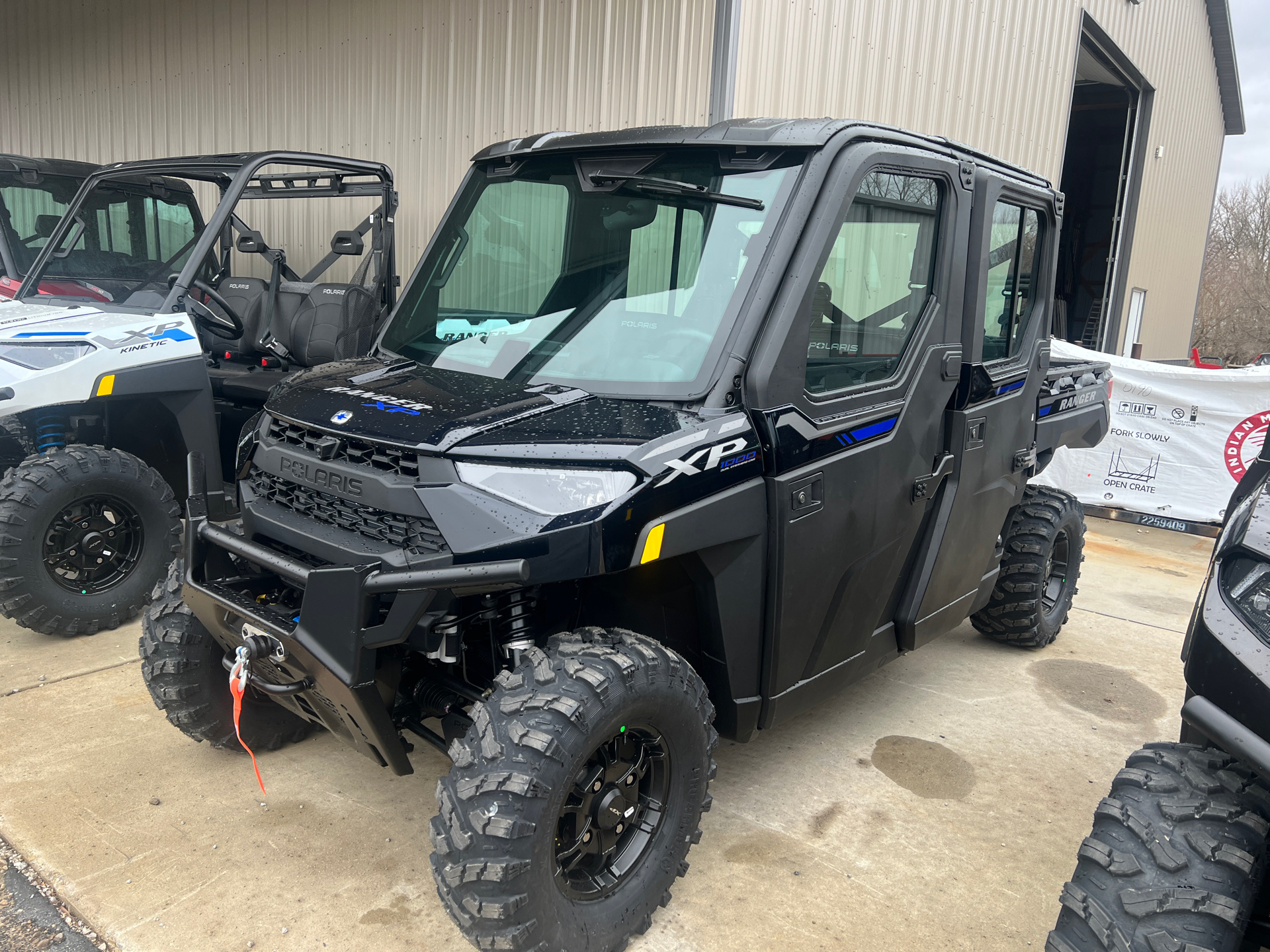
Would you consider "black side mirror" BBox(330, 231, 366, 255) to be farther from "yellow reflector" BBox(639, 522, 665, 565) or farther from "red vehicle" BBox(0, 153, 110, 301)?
"yellow reflector" BBox(639, 522, 665, 565)

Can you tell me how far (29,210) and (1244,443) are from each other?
9552mm

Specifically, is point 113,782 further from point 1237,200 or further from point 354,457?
point 1237,200

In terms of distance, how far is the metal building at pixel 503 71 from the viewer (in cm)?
567

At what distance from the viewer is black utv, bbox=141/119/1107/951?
2.17 metres

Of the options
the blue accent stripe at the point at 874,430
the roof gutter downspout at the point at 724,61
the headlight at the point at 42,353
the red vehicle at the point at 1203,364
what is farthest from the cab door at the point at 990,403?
the red vehicle at the point at 1203,364

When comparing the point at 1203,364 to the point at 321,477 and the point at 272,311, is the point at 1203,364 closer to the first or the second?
the point at 272,311

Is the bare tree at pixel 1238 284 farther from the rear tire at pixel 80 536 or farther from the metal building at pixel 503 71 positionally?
the rear tire at pixel 80 536

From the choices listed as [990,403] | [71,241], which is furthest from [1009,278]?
[71,241]

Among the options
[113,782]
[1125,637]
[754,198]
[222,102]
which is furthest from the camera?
[222,102]

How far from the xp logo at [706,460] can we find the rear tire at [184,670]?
159 cm

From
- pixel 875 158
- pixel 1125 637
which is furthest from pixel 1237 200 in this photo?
pixel 875 158

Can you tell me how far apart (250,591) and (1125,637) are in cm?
466

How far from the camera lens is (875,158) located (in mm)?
2732

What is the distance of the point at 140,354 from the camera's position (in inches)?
169
